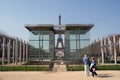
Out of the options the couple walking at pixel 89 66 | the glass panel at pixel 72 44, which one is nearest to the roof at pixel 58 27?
the glass panel at pixel 72 44

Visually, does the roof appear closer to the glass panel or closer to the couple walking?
the glass panel

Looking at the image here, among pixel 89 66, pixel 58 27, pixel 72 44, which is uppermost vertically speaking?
pixel 58 27

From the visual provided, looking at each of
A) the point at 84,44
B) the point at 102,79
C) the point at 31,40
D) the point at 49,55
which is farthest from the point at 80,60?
the point at 102,79

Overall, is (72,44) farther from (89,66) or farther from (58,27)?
(89,66)

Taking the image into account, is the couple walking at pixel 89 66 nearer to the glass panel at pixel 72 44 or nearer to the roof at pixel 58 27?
the roof at pixel 58 27

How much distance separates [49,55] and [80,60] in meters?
9.13

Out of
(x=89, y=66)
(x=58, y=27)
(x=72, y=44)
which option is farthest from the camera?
(x=72, y=44)

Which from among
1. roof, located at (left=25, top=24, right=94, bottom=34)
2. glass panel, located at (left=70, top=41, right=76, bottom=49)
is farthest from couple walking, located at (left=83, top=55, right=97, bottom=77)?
glass panel, located at (left=70, top=41, right=76, bottom=49)

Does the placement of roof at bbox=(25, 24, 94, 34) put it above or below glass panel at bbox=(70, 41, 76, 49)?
above

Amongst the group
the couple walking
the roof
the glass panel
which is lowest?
the couple walking

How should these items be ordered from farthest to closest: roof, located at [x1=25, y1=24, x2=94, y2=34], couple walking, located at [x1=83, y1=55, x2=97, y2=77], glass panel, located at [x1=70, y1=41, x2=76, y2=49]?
glass panel, located at [x1=70, y1=41, x2=76, y2=49]
roof, located at [x1=25, y1=24, x2=94, y2=34]
couple walking, located at [x1=83, y1=55, x2=97, y2=77]

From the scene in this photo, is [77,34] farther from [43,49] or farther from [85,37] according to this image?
[43,49]

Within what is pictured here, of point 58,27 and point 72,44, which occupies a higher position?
point 58,27

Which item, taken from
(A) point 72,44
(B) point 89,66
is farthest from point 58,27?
(B) point 89,66
